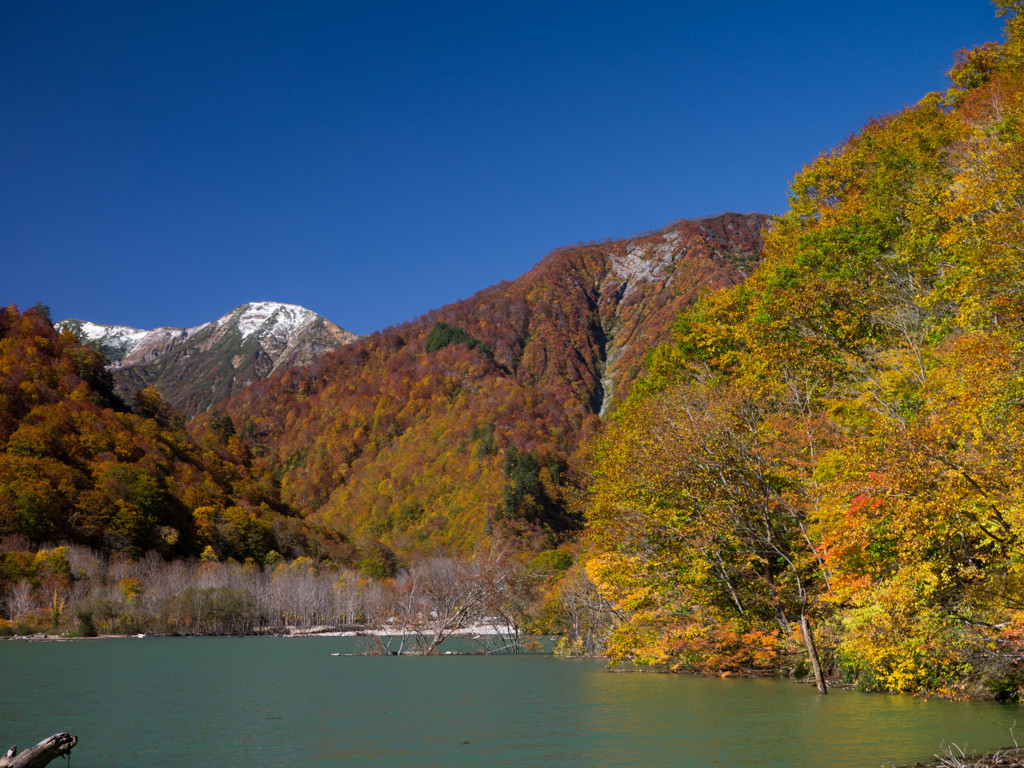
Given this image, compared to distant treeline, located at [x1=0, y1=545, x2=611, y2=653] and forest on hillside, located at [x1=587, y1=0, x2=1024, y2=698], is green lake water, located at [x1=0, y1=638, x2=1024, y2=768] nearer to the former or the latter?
forest on hillside, located at [x1=587, y1=0, x2=1024, y2=698]

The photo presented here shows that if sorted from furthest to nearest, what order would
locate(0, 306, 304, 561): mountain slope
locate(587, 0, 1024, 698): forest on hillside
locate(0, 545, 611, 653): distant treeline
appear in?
locate(0, 306, 304, 561): mountain slope < locate(0, 545, 611, 653): distant treeline < locate(587, 0, 1024, 698): forest on hillside

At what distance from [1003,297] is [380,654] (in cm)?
4266

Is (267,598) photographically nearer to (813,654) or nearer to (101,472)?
(101,472)

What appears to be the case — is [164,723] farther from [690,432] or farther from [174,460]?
[174,460]

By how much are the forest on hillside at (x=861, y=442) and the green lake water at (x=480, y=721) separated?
197cm

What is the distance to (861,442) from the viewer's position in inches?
607

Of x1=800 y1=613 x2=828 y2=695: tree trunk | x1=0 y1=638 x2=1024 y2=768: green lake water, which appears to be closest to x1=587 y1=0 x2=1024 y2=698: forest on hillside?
x1=800 y1=613 x2=828 y2=695: tree trunk

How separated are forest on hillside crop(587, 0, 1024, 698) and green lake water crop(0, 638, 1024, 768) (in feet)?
6.47

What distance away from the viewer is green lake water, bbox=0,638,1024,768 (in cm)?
1483

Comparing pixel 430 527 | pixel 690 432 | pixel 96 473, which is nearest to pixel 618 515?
pixel 690 432

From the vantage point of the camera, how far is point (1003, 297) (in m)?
16.8

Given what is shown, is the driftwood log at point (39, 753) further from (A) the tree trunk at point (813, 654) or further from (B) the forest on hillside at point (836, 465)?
(A) the tree trunk at point (813, 654)

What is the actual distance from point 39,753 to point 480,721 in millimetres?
11840

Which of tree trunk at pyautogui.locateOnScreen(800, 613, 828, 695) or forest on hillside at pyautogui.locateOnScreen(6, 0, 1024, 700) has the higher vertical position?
forest on hillside at pyautogui.locateOnScreen(6, 0, 1024, 700)
